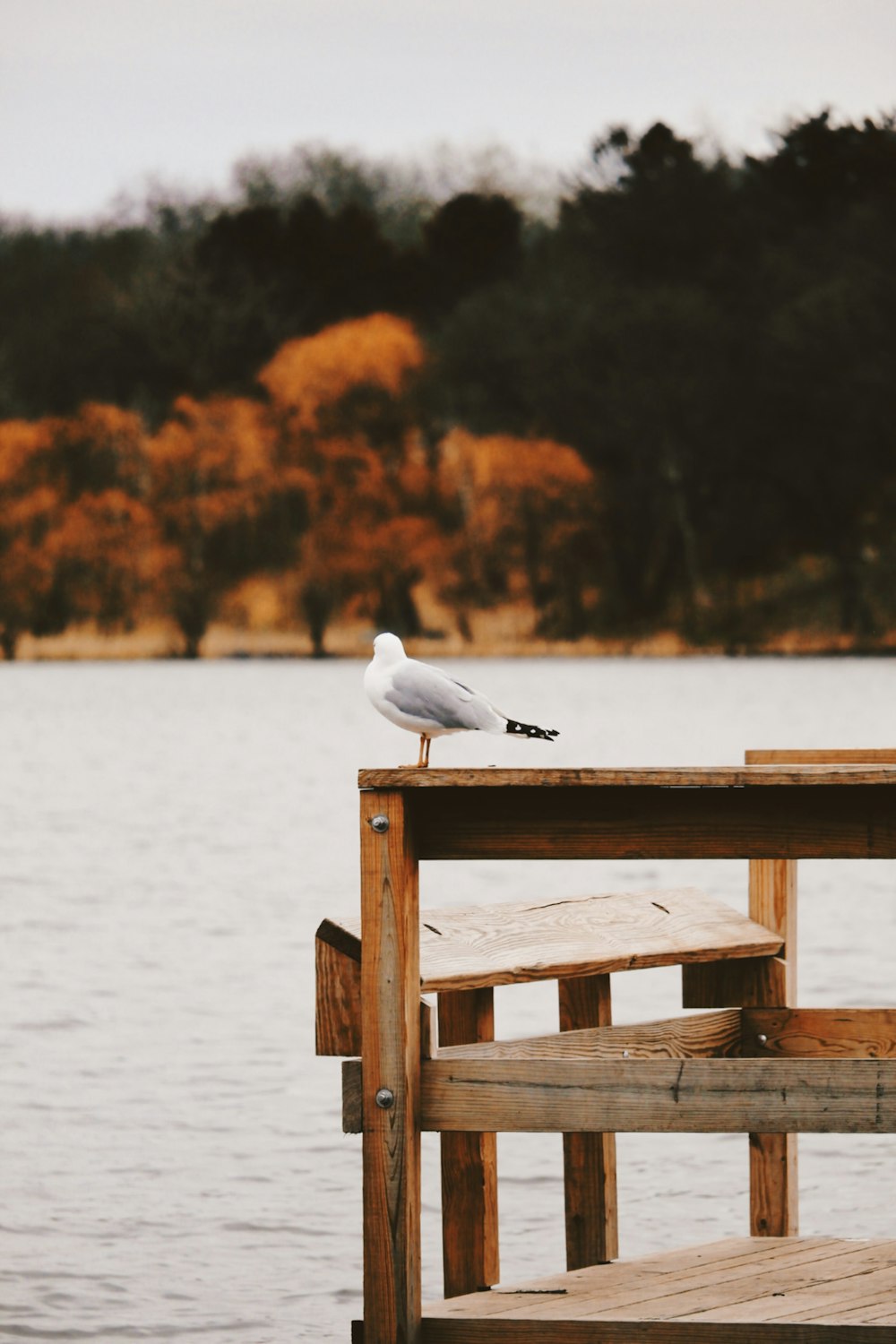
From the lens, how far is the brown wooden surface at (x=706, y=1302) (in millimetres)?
4867

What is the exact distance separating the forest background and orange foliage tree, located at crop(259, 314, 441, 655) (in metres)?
0.08

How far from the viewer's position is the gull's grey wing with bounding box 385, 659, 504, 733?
5.09 meters

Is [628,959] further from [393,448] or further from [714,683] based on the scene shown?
[393,448]

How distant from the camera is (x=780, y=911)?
20.9 ft

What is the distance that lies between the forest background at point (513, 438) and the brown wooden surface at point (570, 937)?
193 feet

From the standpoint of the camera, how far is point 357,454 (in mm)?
65438

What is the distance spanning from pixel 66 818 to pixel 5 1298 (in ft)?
66.1

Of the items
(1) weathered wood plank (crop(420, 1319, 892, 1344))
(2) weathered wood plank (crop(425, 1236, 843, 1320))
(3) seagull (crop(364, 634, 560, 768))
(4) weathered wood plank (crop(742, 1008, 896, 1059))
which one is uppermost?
(3) seagull (crop(364, 634, 560, 768))

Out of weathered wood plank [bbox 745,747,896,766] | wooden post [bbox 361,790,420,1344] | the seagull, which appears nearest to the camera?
wooden post [bbox 361,790,420,1344]

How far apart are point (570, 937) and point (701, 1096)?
1.04 meters

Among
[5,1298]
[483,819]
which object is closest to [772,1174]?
[483,819]

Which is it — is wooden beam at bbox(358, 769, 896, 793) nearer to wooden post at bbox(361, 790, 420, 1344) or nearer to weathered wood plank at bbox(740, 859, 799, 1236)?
wooden post at bbox(361, 790, 420, 1344)

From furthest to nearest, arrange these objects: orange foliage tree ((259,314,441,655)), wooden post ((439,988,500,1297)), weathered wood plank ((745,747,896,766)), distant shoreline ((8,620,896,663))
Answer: distant shoreline ((8,620,896,663)), orange foliage tree ((259,314,441,655)), weathered wood plank ((745,747,896,766)), wooden post ((439,988,500,1297))

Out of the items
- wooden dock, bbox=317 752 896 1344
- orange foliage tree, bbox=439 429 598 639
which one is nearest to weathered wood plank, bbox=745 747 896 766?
wooden dock, bbox=317 752 896 1344
